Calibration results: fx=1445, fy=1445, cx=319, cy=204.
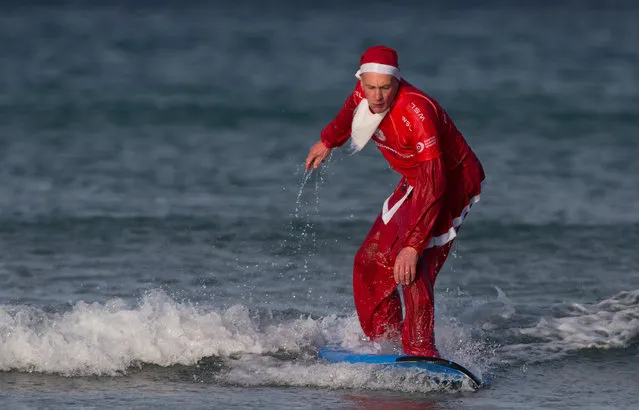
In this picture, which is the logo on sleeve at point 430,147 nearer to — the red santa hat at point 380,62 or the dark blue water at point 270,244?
the red santa hat at point 380,62

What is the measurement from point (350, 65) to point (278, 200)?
1411 cm

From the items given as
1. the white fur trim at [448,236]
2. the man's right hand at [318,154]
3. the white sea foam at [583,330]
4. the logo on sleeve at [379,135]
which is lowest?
the white sea foam at [583,330]

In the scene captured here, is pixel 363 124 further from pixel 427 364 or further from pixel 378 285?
pixel 427 364

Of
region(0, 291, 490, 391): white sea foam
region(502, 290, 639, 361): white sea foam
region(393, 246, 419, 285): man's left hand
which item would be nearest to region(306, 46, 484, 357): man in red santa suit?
region(393, 246, 419, 285): man's left hand

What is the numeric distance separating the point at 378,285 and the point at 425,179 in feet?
2.67

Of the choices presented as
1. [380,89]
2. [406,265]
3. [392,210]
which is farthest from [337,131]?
[406,265]

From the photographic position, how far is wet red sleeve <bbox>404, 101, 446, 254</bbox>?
6617mm

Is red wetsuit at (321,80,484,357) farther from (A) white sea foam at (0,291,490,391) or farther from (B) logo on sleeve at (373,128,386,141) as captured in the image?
(A) white sea foam at (0,291,490,391)

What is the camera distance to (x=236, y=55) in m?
28.2

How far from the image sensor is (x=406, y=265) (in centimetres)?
670

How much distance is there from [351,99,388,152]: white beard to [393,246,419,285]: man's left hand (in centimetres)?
61

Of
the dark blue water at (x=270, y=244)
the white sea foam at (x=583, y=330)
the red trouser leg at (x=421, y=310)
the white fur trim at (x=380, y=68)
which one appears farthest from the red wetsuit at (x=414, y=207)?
the white sea foam at (x=583, y=330)

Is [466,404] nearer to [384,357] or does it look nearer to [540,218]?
[384,357]

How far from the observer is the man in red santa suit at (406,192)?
665 cm
